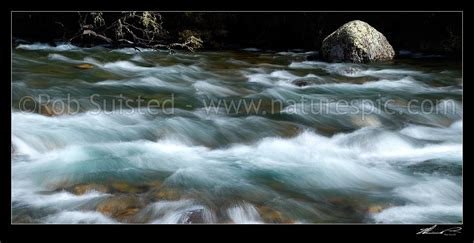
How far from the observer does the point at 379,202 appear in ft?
15.7

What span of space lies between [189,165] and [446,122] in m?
4.00

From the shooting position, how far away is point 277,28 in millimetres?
13891

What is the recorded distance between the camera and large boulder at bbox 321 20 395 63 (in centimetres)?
1112

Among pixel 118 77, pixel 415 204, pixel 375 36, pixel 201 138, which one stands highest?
pixel 375 36

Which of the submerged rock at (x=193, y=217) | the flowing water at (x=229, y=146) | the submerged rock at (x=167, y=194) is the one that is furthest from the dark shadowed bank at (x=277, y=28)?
the submerged rock at (x=193, y=217)

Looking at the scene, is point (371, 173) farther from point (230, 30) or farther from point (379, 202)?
point (230, 30)

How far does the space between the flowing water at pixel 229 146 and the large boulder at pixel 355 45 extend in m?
1.15

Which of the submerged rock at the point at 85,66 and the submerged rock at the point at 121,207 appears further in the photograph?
the submerged rock at the point at 85,66

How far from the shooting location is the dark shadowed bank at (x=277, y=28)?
1254cm

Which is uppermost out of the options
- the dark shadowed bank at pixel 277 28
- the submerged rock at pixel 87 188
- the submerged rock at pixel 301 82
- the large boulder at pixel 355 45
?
the dark shadowed bank at pixel 277 28

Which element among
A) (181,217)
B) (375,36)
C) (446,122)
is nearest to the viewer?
(181,217)

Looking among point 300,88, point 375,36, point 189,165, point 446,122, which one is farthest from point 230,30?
point 189,165
